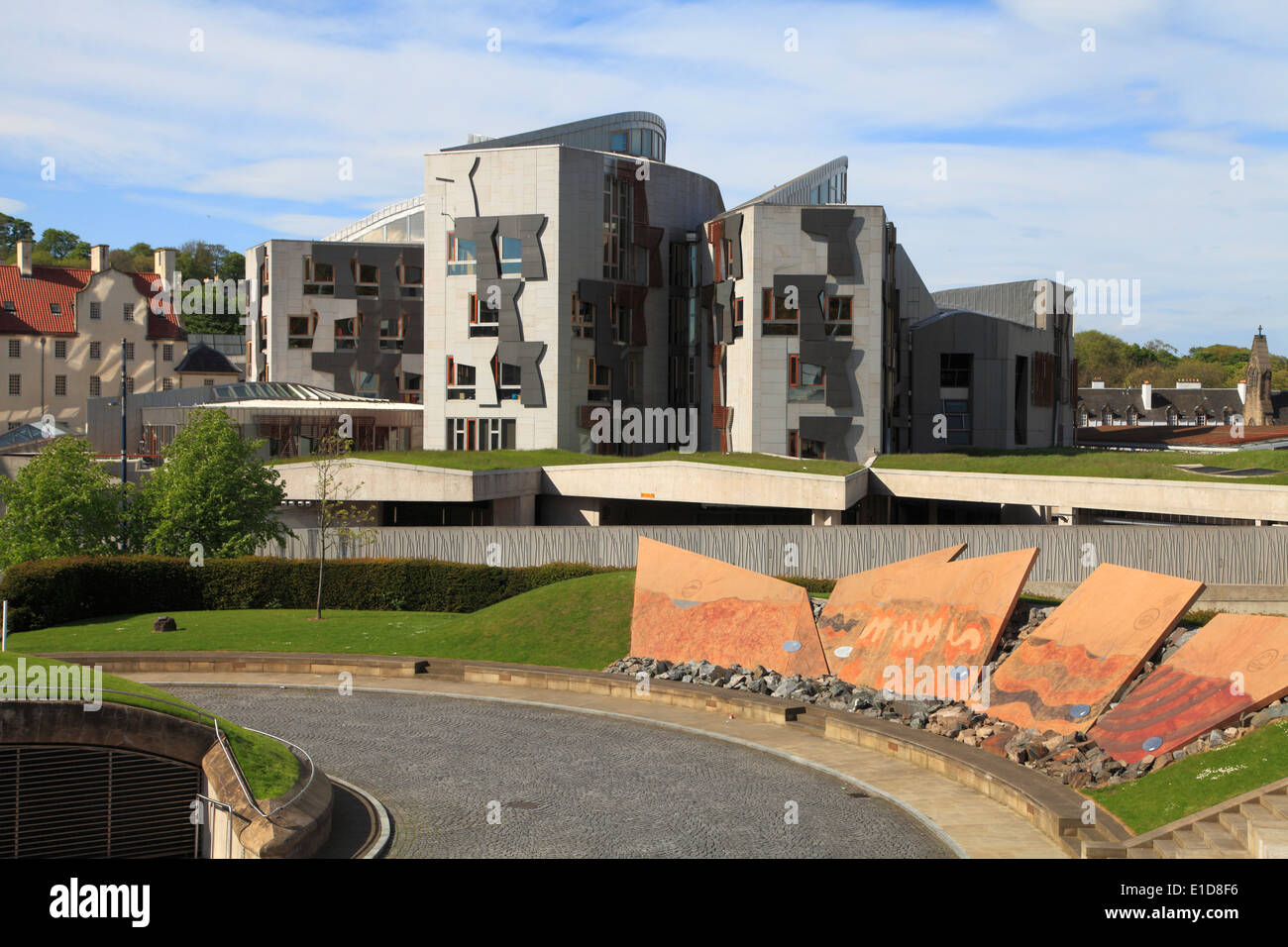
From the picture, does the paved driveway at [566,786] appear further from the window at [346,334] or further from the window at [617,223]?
the window at [346,334]

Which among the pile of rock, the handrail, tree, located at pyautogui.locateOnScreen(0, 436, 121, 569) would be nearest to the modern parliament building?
tree, located at pyautogui.locateOnScreen(0, 436, 121, 569)

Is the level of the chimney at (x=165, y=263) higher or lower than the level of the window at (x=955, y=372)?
higher

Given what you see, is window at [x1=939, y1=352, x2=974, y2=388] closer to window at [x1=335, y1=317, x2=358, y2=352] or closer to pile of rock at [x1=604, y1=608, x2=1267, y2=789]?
window at [x1=335, y1=317, x2=358, y2=352]

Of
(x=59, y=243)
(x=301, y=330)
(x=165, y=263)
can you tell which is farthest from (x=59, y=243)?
(x=301, y=330)

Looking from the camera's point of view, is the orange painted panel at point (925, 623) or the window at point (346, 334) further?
the window at point (346, 334)

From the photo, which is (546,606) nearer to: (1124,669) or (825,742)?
(825,742)

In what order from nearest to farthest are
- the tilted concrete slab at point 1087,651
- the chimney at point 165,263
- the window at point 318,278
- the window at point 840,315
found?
the tilted concrete slab at point 1087,651 → the window at point 840,315 → the window at point 318,278 → the chimney at point 165,263

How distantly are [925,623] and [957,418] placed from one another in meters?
53.0

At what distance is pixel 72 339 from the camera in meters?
100

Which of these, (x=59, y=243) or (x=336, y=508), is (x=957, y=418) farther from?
(x=59, y=243)

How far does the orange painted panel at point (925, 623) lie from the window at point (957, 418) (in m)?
50.0

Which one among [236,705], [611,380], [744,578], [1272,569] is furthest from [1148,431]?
[236,705]

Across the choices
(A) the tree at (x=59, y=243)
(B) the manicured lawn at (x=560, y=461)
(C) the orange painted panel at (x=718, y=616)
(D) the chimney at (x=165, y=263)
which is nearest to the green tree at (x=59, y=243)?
(A) the tree at (x=59, y=243)

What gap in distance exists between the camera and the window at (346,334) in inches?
3147
